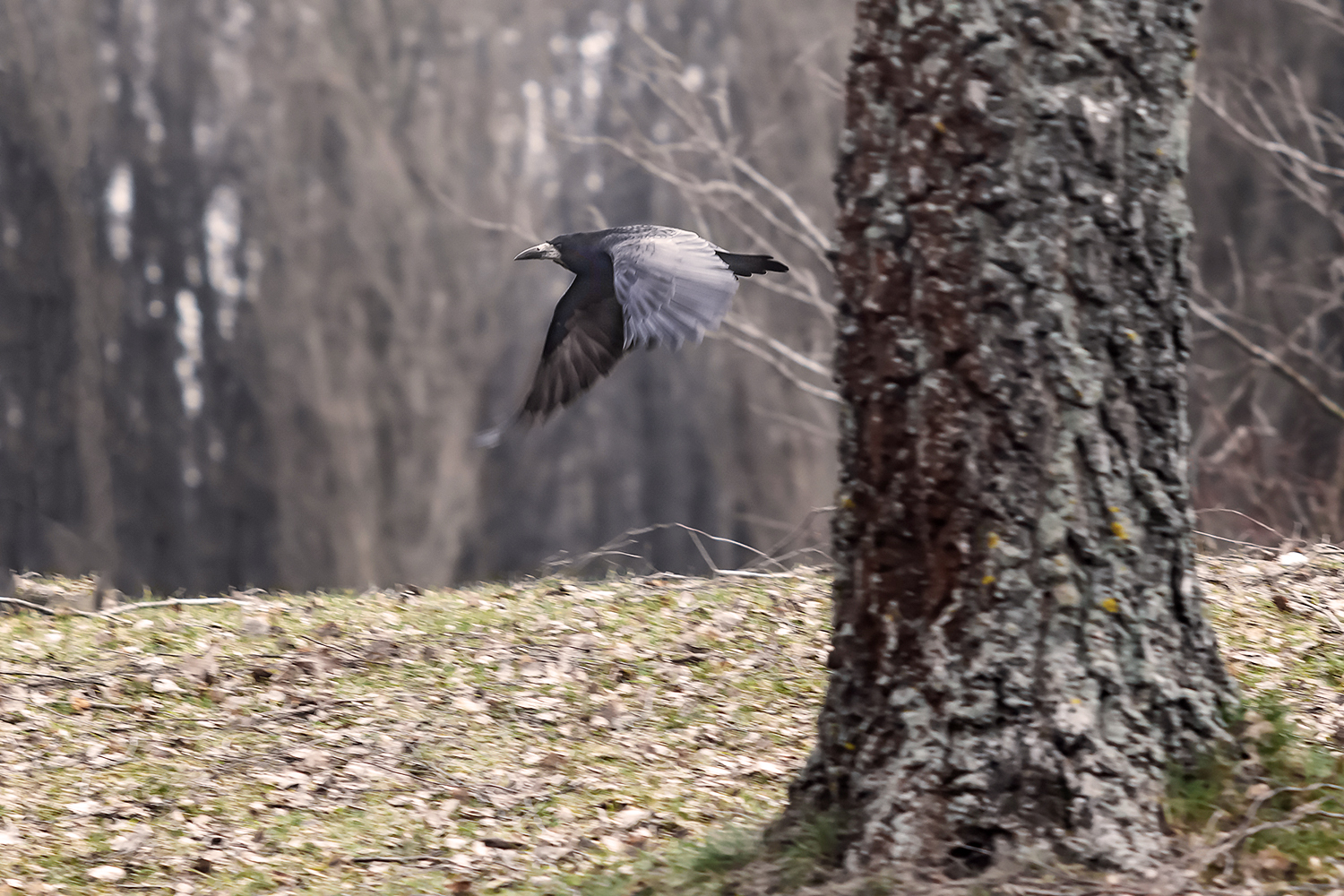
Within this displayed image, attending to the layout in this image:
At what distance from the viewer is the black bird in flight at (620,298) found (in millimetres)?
4344

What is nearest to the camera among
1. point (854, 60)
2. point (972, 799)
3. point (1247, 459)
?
point (972, 799)

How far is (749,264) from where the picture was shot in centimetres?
539

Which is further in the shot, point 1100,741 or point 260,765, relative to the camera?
point 260,765

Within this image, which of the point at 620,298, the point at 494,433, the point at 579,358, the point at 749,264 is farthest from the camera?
the point at 749,264

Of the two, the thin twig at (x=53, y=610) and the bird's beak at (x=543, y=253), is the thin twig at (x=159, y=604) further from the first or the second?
the bird's beak at (x=543, y=253)

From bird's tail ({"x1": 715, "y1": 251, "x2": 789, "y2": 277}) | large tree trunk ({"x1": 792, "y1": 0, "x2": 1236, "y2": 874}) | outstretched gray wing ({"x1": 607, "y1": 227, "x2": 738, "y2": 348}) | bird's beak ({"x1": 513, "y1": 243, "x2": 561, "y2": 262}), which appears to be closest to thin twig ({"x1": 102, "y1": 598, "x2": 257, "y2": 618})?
bird's beak ({"x1": 513, "y1": 243, "x2": 561, "y2": 262})

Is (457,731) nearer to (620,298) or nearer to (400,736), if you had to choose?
(400,736)

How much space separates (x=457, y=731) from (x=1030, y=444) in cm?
217

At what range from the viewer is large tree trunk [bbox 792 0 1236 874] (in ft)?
7.63

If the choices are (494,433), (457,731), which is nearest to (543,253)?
(494,433)

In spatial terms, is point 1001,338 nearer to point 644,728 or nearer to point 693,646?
point 644,728

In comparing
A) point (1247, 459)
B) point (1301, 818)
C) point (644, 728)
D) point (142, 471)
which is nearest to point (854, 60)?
point (1301, 818)

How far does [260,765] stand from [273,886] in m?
0.71

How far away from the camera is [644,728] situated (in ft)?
12.6
